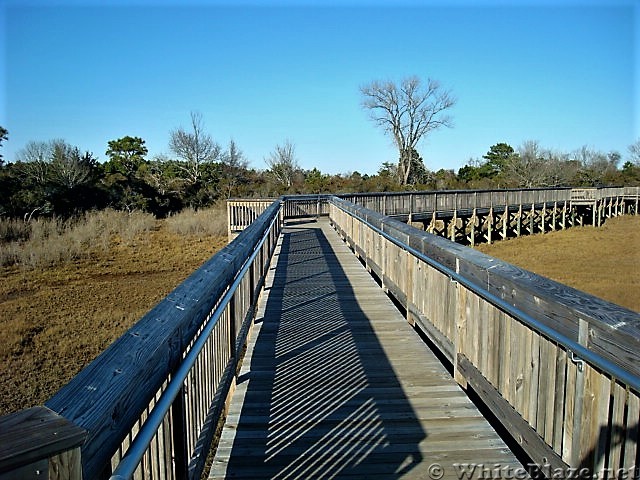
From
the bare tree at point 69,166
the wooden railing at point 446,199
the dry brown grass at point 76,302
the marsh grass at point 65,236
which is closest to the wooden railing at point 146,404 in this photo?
the dry brown grass at point 76,302

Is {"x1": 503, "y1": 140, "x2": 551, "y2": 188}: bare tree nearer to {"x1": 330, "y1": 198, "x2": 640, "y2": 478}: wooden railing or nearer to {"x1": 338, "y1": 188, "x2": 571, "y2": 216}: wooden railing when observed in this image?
{"x1": 338, "y1": 188, "x2": 571, "y2": 216}: wooden railing

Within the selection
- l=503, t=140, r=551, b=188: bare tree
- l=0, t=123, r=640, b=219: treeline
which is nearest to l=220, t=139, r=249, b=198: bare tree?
l=0, t=123, r=640, b=219: treeline

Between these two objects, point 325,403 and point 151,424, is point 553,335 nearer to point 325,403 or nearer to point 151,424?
point 151,424

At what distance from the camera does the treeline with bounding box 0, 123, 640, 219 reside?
28.3m

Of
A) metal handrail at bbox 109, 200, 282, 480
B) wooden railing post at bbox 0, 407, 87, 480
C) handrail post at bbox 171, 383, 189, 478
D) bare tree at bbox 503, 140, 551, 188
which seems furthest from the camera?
bare tree at bbox 503, 140, 551, 188

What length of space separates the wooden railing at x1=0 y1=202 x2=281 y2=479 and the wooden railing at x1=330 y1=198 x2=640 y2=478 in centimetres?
157

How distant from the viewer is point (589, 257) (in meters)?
24.2

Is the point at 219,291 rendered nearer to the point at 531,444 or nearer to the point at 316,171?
the point at 531,444

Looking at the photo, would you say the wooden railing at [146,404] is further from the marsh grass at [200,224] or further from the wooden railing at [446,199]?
the marsh grass at [200,224]

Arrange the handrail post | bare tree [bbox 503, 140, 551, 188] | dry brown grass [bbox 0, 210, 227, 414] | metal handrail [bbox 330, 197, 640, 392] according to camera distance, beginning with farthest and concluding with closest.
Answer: bare tree [bbox 503, 140, 551, 188], dry brown grass [bbox 0, 210, 227, 414], the handrail post, metal handrail [bbox 330, 197, 640, 392]

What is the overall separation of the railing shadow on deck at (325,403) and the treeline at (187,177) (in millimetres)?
23703

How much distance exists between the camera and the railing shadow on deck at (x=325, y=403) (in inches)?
120

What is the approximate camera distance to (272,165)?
52.0m

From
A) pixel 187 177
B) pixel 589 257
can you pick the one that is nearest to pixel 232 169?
pixel 187 177
